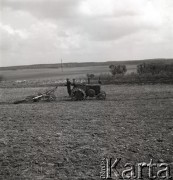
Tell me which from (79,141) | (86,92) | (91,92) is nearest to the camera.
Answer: (79,141)

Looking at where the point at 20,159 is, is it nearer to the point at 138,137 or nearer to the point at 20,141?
the point at 20,141

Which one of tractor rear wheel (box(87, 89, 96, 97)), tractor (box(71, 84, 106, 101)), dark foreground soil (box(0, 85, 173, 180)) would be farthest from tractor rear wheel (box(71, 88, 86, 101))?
dark foreground soil (box(0, 85, 173, 180))

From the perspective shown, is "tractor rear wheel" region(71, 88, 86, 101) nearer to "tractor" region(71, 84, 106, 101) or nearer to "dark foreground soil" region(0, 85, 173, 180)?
"tractor" region(71, 84, 106, 101)

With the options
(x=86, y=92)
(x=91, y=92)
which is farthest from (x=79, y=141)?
(x=86, y=92)

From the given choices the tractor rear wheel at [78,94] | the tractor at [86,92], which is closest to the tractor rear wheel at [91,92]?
the tractor at [86,92]

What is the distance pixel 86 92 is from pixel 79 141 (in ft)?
34.3

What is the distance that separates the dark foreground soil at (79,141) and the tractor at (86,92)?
4.41 meters

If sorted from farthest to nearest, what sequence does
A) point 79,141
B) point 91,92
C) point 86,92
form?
point 86,92
point 91,92
point 79,141

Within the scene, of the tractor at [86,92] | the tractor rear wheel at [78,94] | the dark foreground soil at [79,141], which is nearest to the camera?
the dark foreground soil at [79,141]

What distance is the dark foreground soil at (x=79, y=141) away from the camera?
734cm

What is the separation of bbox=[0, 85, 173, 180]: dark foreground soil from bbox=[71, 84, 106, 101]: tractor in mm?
4407

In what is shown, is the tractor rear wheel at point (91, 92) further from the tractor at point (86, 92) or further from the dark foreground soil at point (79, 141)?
the dark foreground soil at point (79, 141)

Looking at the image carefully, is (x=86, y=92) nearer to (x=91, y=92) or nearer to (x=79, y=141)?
(x=91, y=92)

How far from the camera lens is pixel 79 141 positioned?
376 inches
